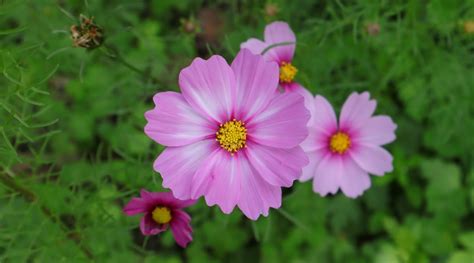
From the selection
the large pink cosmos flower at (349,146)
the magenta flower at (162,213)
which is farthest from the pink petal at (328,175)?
the magenta flower at (162,213)

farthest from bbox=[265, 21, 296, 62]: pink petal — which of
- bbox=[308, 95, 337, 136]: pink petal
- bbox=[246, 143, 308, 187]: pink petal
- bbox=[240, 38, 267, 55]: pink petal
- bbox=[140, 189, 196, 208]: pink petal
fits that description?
bbox=[140, 189, 196, 208]: pink petal

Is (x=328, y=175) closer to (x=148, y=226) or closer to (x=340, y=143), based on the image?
(x=340, y=143)

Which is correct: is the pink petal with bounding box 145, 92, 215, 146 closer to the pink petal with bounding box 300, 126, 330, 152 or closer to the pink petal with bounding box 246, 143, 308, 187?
the pink petal with bounding box 246, 143, 308, 187

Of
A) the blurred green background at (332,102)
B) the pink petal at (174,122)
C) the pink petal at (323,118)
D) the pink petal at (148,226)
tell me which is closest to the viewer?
the pink petal at (174,122)

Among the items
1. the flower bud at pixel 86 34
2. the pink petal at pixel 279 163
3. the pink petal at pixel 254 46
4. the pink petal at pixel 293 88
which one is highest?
the pink petal at pixel 254 46

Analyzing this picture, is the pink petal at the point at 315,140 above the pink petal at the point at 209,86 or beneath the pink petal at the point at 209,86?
beneath

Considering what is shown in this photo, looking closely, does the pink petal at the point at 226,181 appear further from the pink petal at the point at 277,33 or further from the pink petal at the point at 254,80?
the pink petal at the point at 277,33

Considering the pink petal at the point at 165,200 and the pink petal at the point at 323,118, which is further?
the pink petal at the point at 323,118

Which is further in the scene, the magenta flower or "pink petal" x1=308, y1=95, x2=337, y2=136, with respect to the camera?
"pink petal" x1=308, y1=95, x2=337, y2=136
